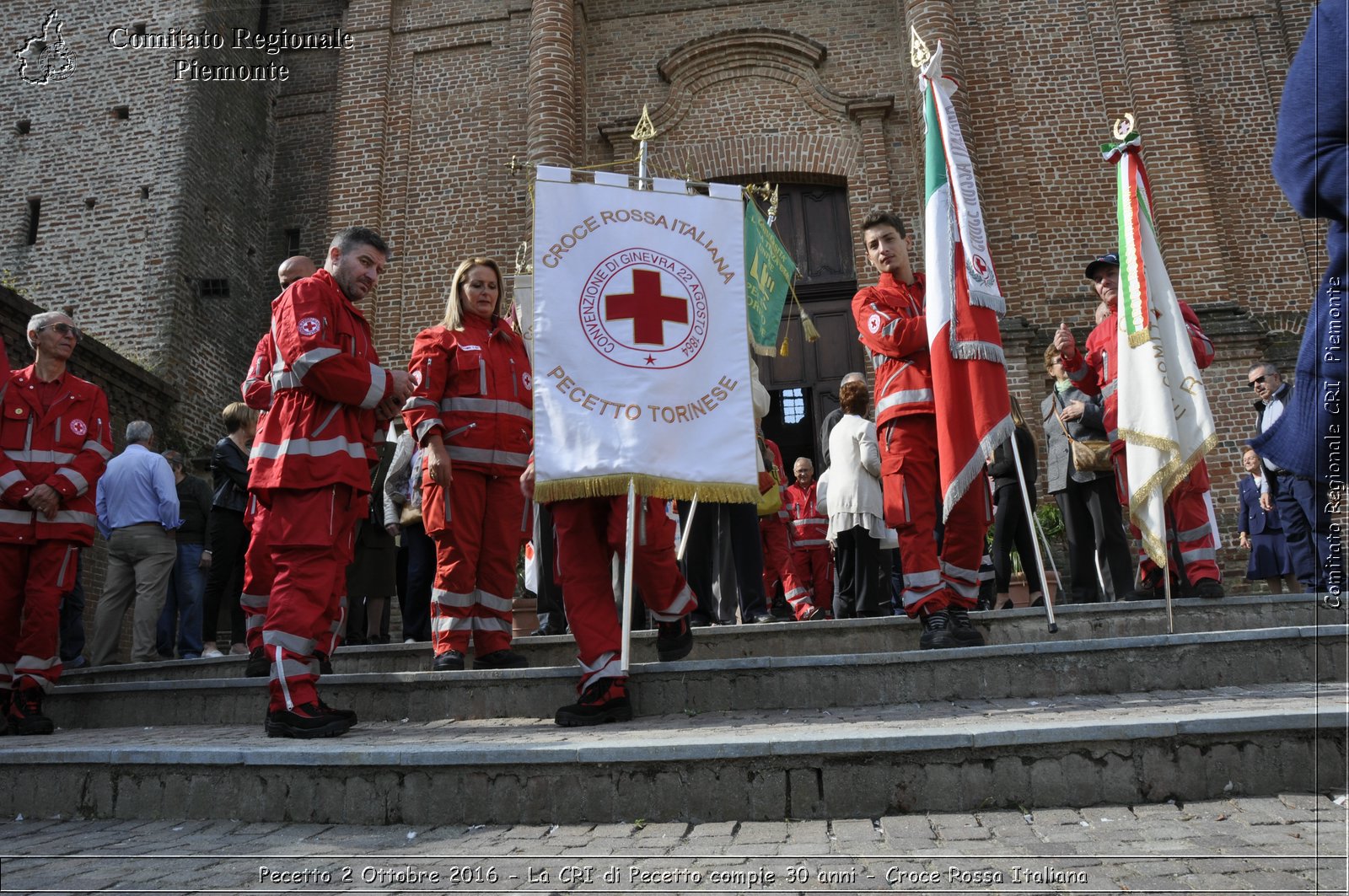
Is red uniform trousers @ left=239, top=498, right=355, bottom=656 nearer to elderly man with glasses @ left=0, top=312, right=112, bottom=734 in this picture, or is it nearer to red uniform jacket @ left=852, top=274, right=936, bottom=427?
elderly man with glasses @ left=0, top=312, right=112, bottom=734

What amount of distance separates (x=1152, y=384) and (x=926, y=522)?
4.60ft

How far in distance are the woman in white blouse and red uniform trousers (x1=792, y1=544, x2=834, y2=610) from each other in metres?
1.83

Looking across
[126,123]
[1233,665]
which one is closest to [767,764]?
[1233,665]

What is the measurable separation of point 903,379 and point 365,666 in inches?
139

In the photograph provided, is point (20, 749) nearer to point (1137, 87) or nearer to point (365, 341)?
point (365, 341)

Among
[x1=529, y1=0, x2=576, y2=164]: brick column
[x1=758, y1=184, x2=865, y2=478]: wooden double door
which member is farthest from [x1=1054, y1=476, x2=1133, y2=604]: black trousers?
[x1=529, y1=0, x2=576, y2=164]: brick column

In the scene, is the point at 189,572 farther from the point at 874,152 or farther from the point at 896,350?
the point at 874,152

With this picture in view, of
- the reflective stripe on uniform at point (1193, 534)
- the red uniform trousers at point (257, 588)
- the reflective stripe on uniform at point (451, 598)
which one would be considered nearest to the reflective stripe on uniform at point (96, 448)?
the red uniform trousers at point (257, 588)

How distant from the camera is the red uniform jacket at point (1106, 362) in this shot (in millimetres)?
6078

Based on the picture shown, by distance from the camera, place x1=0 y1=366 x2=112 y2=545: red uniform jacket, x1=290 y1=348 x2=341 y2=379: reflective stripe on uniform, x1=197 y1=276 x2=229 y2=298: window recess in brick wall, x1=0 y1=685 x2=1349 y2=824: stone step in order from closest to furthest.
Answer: x1=0 y1=685 x2=1349 y2=824: stone step → x1=290 y1=348 x2=341 y2=379: reflective stripe on uniform → x1=0 y1=366 x2=112 y2=545: red uniform jacket → x1=197 y1=276 x2=229 y2=298: window recess in brick wall

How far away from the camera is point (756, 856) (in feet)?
8.81

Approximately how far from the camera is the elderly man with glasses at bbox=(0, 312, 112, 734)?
5301 millimetres

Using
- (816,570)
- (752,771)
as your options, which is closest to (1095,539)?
(816,570)

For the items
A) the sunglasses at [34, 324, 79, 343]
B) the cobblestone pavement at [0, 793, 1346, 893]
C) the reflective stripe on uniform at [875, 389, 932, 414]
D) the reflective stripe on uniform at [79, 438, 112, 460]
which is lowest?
the cobblestone pavement at [0, 793, 1346, 893]
